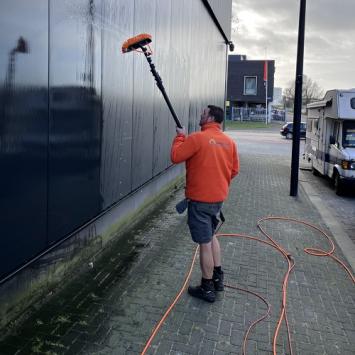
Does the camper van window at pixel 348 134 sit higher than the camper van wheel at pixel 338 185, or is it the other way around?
the camper van window at pixel 348 134

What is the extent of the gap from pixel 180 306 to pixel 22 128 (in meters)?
2.20

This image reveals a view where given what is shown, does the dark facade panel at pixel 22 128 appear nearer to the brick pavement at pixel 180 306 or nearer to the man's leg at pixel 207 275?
the brick pavement at pixel 180 306

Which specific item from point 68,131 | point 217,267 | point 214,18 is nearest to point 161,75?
point 68,131

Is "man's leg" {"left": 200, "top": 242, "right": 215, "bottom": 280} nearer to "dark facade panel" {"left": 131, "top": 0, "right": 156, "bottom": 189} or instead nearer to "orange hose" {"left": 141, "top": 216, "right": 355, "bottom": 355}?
"orange hose" {"left": 141, "top": 216, "right": 355, "bottom": 355}

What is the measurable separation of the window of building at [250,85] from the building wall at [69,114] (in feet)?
166

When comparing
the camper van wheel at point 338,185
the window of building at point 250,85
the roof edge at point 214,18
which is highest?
the window of building at point 250,85

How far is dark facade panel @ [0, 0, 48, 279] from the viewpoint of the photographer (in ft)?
11.0

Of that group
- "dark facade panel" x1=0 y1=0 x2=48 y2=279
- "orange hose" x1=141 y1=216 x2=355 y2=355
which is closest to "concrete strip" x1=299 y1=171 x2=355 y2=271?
"orange hose" x1=141 y1=216 x2=355 y2=355

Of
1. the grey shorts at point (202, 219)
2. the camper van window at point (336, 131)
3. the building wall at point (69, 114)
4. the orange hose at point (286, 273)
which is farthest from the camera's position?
the camper van window at point (336, 131)

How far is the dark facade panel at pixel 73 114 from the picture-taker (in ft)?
13.5

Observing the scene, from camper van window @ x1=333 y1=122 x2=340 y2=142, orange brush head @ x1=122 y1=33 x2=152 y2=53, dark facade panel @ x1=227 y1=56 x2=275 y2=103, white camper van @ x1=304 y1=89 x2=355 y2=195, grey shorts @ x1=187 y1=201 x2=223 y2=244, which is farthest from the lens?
dark facade panel @ x1=227 y1=56 x2=275 y2=103

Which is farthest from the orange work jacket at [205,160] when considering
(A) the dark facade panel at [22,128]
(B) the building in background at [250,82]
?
(B) the building in background at [250,82]

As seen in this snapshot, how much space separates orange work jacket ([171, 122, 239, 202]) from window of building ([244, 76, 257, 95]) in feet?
179

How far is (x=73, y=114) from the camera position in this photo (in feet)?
14.7
